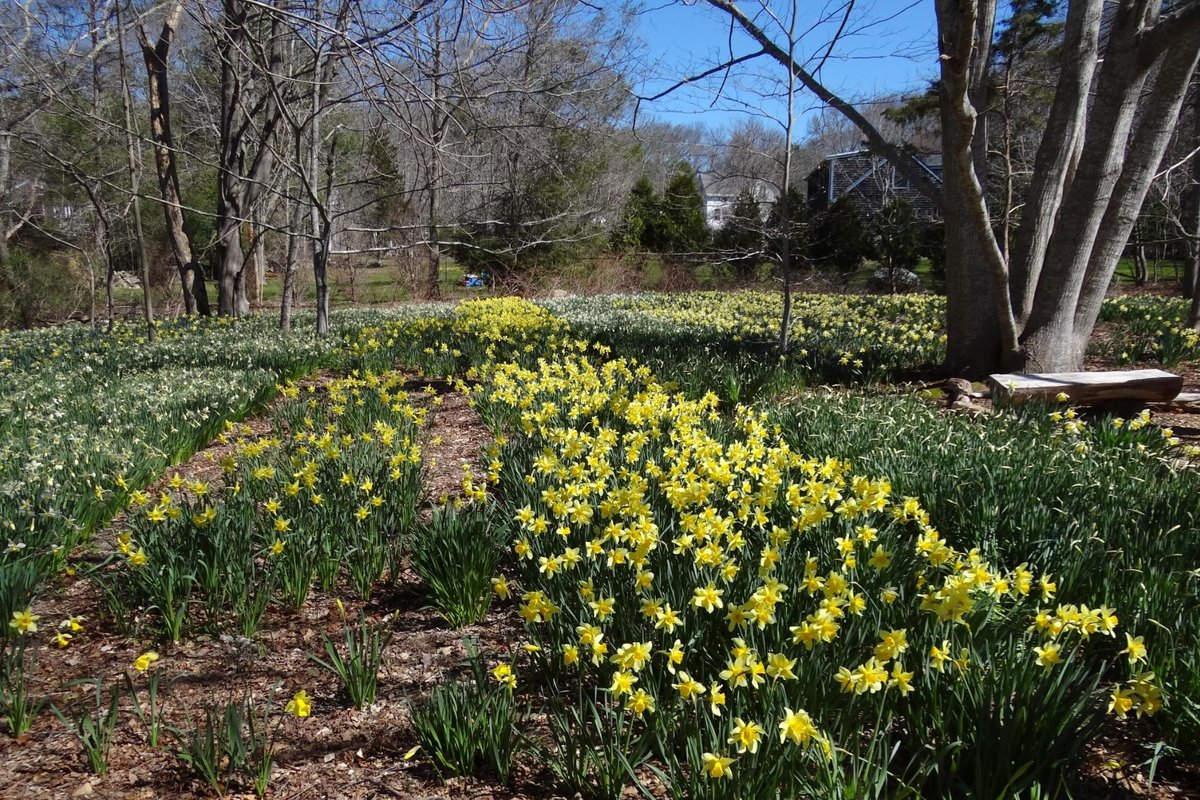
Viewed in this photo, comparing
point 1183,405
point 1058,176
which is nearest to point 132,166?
point 1058,176

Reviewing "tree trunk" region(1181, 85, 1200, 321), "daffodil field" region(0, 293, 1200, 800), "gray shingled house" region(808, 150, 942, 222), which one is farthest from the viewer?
"gray shingled house" region(808, 150, 942, 222)

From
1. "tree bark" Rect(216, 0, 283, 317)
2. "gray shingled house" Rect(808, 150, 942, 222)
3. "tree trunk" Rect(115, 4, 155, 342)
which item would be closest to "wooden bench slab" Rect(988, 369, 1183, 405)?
"tree trunk" Rect(115, 4, 155, 342)

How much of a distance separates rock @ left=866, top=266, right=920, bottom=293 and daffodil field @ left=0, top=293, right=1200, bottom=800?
1642 centimetres

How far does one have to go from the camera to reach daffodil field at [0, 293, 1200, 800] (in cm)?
167

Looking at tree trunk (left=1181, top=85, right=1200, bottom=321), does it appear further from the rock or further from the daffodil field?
the rock

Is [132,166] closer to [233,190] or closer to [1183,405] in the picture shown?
[233,190]

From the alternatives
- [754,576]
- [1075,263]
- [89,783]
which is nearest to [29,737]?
[89,783]

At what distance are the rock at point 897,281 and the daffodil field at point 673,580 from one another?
53.9ft

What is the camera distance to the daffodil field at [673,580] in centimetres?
167

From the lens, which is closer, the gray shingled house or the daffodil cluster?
the daffodil cluster

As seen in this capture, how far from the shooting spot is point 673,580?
2.27 metres

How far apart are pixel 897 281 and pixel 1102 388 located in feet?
52.5

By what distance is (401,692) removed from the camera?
2328mm

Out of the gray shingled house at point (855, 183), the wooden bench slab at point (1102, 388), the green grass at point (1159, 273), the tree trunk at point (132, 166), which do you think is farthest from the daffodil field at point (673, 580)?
the green grass at point (1159, 273)
